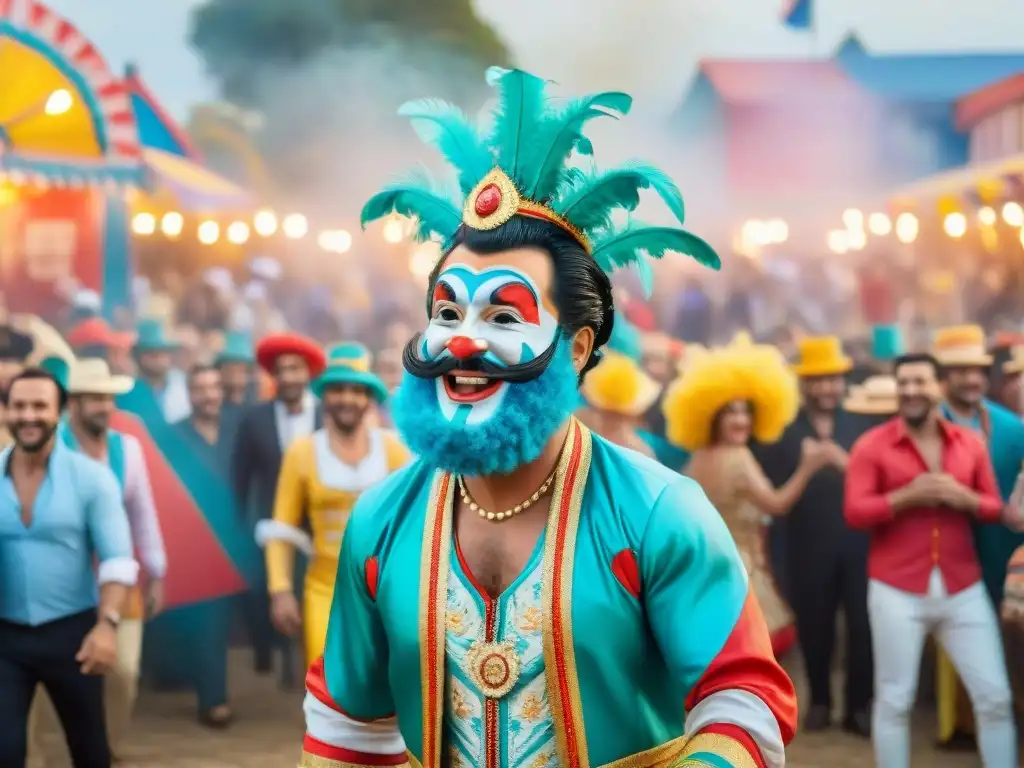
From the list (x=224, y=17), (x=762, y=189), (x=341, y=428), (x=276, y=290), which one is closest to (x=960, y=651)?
(x=341, y=428)

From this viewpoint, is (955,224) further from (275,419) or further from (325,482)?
(325,482)

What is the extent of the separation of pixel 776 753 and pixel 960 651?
3.40 m

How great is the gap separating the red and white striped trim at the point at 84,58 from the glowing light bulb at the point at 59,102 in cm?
14

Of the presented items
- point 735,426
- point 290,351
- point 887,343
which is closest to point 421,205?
point 735,426

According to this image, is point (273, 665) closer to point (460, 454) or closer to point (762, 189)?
point (762, 189)

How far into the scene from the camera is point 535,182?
8.63 ft

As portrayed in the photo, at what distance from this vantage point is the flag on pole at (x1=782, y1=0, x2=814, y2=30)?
8.40 m

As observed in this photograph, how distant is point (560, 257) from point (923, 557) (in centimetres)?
342

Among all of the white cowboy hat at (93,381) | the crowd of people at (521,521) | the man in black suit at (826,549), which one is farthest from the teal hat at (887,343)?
the white cowboy hat at (93,381)

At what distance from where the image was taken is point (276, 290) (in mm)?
8641

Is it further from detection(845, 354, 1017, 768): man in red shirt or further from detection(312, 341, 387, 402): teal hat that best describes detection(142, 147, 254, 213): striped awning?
detection(845, 354, 1017, 768): man in red shirt

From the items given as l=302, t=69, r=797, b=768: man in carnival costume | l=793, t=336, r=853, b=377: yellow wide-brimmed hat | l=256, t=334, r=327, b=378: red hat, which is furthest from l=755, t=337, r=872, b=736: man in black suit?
l=302, t=69, r=797, b=768: man in carnival costume

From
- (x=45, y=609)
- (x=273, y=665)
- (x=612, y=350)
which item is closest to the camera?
(x=45, y=609)

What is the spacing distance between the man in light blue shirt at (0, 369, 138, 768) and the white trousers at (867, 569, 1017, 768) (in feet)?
9.72
